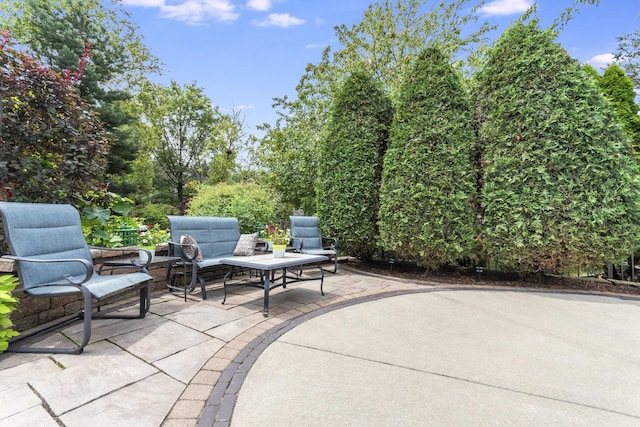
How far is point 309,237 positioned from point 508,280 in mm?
3635

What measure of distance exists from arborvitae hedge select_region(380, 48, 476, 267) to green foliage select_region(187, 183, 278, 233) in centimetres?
247

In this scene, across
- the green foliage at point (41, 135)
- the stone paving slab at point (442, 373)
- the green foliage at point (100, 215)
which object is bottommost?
the stone paving slab at point (442, 373)

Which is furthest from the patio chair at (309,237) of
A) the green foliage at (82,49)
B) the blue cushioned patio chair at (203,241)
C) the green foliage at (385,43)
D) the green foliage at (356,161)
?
the green foliage at (82,49)

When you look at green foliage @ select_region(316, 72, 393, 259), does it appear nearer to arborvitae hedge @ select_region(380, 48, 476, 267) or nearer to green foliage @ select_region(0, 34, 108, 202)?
arborvitae hedge @ select_region(380, 48, 476, 267)

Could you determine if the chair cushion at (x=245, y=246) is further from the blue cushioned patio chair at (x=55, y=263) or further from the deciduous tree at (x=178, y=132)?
the deciduous tree at (x=178, y=132)

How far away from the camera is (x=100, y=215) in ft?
11.4

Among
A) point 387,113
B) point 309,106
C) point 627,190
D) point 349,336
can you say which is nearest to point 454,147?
point 387,113

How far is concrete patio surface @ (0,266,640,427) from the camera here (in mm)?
1542

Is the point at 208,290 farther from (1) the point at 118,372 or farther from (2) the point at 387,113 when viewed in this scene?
(2) the point at 387,113

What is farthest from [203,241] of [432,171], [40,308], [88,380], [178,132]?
[178,132]

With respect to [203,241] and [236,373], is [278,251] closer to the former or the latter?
[203,241]

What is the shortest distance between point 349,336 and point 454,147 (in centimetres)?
364

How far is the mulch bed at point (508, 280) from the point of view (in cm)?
482

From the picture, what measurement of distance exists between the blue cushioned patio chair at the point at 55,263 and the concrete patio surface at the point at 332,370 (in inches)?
9.0
